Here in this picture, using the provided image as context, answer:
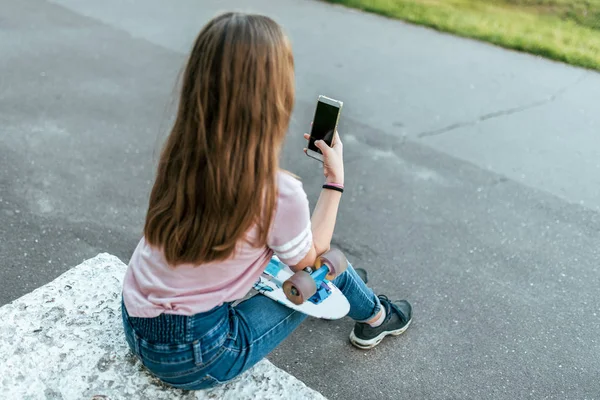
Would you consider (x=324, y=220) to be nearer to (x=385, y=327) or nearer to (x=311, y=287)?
(x=311, y=287)

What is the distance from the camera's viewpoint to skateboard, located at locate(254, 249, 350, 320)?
1.63m

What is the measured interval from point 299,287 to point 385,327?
3.45ft

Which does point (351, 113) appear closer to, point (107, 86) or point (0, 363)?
point (107, 86)

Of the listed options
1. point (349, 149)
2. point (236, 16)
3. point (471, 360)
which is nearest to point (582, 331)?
point (471, 360)

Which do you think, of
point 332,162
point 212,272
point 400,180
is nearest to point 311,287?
point 212,272

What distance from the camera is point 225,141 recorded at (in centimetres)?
147

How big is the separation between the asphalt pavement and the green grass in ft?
1.02

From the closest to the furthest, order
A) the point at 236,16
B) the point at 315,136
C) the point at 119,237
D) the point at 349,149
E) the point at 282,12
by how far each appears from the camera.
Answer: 1. the point at 236,16
2. the point at 315,136
3. the point at 119,237
4. the point at 349,149
5. the point at 282,12

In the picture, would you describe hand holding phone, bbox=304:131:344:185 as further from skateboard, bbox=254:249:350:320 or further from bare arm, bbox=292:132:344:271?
skateboard, bbox=254:249:350:320

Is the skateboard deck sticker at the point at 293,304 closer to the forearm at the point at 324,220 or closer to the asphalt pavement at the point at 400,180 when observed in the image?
the forearm at the point at 324,220

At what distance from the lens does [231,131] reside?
4.83 feet

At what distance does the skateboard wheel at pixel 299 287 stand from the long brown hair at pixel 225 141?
0.47 ft

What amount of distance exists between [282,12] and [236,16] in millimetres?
5889

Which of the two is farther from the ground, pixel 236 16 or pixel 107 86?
pixel 236 16
